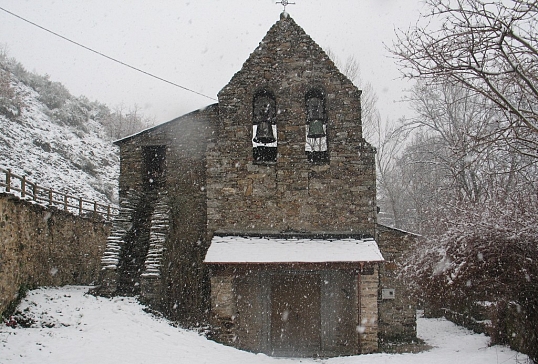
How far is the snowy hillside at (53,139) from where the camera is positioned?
2595cm

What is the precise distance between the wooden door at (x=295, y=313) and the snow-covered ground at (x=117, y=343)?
3.47 feet

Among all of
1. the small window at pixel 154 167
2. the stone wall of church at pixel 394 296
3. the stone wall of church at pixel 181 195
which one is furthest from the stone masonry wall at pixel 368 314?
the small window at pixel 154 167

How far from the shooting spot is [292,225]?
12.0 m

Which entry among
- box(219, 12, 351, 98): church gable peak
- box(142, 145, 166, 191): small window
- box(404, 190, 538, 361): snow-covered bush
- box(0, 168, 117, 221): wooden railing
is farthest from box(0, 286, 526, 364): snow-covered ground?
box(219, 12, 351, 98): church gable peak

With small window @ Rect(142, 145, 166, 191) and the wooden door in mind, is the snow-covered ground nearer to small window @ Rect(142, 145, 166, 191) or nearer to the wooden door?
the wooden door

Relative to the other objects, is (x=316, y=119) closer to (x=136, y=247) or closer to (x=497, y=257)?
(x=497, y=257)

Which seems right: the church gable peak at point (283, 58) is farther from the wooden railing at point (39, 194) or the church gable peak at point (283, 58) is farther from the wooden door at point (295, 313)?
the wooden railing at point (39, 194)

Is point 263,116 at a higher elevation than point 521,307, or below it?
higher

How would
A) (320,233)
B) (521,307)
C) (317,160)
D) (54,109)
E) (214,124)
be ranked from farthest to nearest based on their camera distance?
1. (54,109)
2. (214,124)
3. (317,160)
4. (320,233)
5. (521,307)

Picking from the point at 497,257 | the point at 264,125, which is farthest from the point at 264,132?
the point at 497,257

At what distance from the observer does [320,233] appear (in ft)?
39.1

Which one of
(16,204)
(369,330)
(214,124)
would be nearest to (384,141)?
(214,124)

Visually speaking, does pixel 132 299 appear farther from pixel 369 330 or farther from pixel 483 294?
pixel 483 294

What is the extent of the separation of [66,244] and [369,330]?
1018 centimetres
